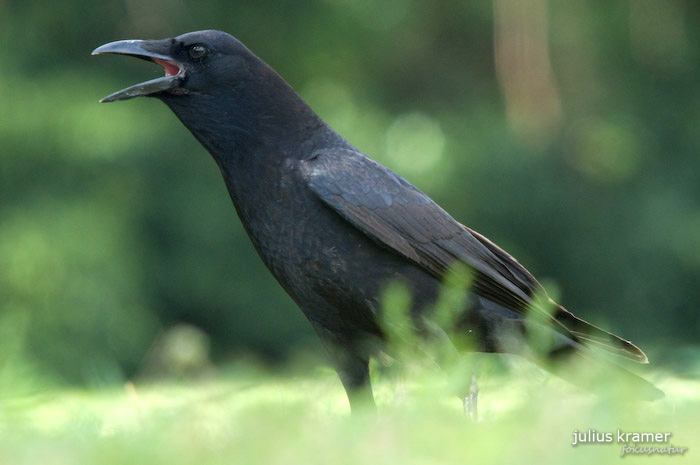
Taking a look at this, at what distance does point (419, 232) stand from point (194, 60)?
1.05 m

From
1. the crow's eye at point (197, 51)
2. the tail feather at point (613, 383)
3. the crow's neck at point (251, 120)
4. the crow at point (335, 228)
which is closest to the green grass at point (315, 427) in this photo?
the tail feather at point (613, 383)

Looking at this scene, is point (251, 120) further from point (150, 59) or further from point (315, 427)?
point (315, 427)

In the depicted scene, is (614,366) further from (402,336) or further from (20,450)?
(20,450)

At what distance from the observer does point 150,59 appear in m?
3.84

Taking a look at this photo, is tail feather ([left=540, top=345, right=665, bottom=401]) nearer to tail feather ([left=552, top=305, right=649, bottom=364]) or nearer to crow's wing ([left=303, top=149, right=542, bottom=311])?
tail feather ([left=552, top=305, right=649, bottom=364])

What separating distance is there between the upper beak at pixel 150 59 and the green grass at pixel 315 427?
1375 mm

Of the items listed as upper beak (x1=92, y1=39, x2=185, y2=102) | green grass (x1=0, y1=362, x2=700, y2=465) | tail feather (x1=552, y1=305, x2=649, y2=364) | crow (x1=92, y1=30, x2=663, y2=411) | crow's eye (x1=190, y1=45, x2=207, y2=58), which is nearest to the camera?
green grass (x1=0, y1=362, x2=700, y2=465)

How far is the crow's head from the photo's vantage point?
3691 millimetres

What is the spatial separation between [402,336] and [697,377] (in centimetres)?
86

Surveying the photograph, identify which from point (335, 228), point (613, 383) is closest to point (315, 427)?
point (613, 383)

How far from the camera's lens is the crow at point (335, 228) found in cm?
336

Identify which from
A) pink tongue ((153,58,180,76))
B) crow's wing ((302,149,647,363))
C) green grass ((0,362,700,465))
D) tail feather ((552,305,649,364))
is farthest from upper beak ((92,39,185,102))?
tail feather ((552,305,649,364))

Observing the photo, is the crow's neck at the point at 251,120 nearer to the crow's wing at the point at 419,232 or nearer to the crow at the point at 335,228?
the crow at the point at 335,228

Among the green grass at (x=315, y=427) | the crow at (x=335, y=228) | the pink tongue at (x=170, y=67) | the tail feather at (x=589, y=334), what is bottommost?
the green grass at (x=315, y=427)
